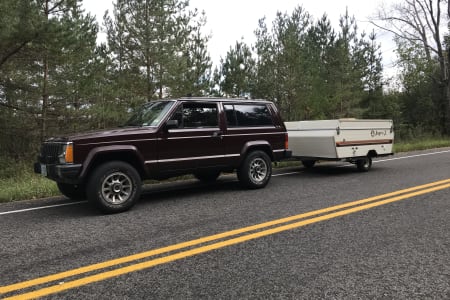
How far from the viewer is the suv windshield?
695 cm

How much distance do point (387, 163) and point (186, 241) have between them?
10.1 m

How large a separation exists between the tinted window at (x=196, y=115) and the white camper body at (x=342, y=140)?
379 centimetres

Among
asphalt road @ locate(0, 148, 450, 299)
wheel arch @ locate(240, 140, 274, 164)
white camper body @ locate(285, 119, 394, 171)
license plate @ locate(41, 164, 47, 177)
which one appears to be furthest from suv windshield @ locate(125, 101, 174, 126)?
white camper body @ locate(285, 119, 394, 171)

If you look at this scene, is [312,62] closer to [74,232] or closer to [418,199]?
[418,199]

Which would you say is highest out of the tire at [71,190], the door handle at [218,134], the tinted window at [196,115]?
the tinted window at [196,115]

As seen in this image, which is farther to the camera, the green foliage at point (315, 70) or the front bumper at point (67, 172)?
the green foliage at point (315, 70)

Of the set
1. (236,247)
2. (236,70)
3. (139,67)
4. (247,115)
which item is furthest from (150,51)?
(236,247)

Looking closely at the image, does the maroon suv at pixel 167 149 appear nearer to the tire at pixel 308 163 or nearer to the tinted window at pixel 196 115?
the tinted window at pixel 196 115

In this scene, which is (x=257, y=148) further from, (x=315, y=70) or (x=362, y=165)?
(x=315, y=70)

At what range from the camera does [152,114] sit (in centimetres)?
720

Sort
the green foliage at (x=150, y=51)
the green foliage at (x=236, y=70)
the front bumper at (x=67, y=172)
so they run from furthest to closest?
1. the green foliage at (x=236, y=70)
2. the green foliage at (x=150, y=51)
3. the front bumper at (x=67, y=172)

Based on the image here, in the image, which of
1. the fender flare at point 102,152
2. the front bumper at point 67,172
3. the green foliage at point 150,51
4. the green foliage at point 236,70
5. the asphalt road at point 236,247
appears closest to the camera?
the asphalt road at point 236,247

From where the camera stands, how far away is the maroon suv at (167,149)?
5.95 m

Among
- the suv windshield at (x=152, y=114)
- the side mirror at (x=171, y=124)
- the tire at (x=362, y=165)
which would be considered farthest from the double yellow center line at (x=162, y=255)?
the tire at (x=362, y=165)
